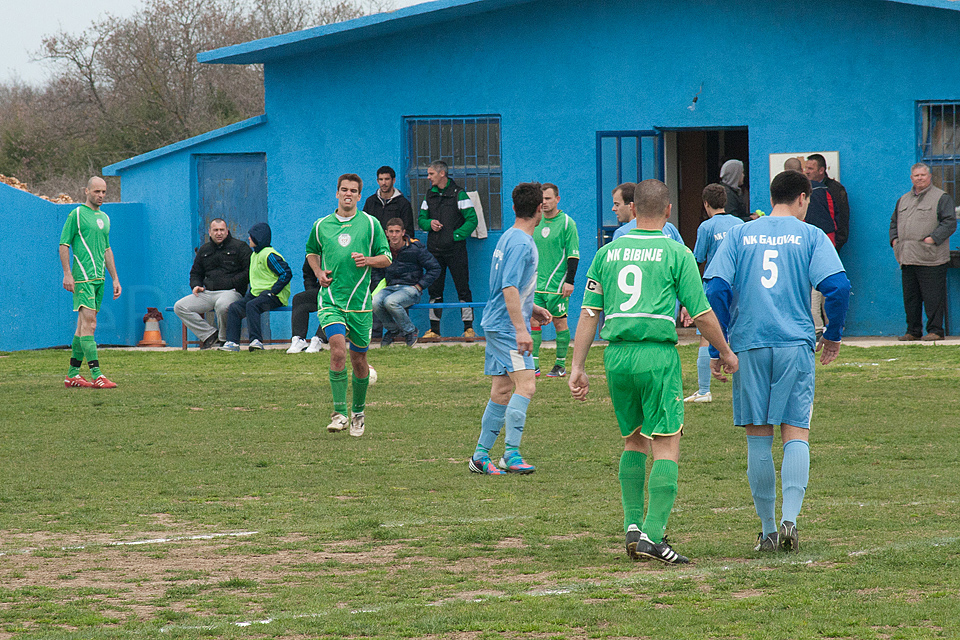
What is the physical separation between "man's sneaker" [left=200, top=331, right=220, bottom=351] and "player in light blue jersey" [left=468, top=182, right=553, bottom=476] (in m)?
11.2

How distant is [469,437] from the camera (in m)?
10.6

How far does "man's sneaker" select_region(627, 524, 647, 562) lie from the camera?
618cm

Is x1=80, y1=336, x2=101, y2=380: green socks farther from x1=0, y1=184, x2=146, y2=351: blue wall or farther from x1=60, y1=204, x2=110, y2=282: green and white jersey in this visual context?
x1=0, y1=184, x2=146, y2=351: blue wall

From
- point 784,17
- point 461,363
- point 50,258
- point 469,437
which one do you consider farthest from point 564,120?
point 469,437

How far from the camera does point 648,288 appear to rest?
20.5 feet

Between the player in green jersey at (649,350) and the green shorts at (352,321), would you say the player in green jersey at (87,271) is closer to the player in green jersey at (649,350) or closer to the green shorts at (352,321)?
the green shorts at (352,321)

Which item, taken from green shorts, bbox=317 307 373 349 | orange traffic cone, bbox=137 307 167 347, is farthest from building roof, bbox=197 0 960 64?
green shorts, bbox=317 307 373 349

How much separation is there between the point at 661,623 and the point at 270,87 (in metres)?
16.6

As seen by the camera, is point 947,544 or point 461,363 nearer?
point 947,544

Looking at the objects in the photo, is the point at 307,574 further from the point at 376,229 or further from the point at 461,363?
the point at 461,363

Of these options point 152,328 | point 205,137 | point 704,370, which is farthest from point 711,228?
point 152,328

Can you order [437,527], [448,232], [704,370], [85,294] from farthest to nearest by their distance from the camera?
[448,232]
[85,294]
[704,370]
[437,527]

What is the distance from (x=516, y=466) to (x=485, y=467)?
21 cm

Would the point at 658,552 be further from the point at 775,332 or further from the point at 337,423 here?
the point at 337,423
